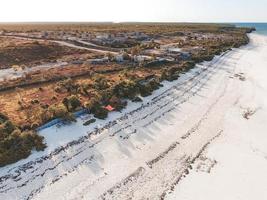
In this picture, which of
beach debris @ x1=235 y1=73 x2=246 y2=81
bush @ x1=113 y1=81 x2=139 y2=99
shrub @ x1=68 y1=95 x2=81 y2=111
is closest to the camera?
shrub @ x1=68 y1=95 x2=81 y2=111

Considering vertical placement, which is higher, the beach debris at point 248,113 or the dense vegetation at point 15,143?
the dense vegetation at point 15,143

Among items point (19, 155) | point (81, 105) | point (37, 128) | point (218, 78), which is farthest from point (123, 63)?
point (19, 155)

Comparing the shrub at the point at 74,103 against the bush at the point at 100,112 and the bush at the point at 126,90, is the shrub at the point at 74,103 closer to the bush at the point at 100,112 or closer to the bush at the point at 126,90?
the bush at the point at 100,112

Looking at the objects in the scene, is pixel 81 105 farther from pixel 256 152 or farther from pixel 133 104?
pixel 256 152

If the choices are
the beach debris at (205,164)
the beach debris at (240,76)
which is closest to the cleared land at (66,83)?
the beach debris at (240,76)

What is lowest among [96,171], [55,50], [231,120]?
[55,50]

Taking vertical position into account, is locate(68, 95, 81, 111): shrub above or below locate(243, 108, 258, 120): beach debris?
above

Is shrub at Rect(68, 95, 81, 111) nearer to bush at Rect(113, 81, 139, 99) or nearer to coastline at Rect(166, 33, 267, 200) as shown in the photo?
bush at Rect(113, 81, 139, 99)

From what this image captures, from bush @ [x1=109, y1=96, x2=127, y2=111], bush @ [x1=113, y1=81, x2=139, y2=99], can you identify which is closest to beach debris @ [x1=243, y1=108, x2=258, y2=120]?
bush @ [x1=113, y1=81, x2=139, y2=99]
